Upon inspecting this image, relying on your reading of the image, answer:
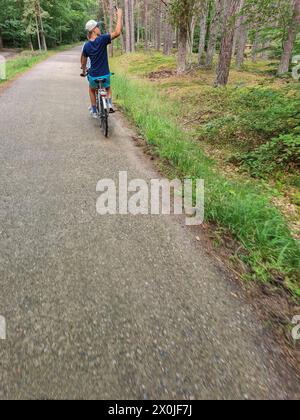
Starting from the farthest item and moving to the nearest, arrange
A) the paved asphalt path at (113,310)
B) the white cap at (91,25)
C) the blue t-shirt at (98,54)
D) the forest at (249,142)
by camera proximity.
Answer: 1. the blue t-shirt at (98,54)
2. the white cap at (91,25)
3. the forest at (249,142)
4. the paved asphalt path at (113,310)

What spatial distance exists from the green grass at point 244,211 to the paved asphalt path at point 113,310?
46cm

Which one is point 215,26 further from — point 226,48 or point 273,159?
point 273,159

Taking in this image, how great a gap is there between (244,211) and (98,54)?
4773 mm

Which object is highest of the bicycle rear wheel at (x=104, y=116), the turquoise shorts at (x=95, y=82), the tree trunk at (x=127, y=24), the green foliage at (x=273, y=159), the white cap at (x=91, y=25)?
the tree trunk at (x=127, y=24)

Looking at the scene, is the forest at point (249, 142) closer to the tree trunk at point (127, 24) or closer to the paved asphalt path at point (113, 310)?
the paved asphalt path at point (113, 310)
